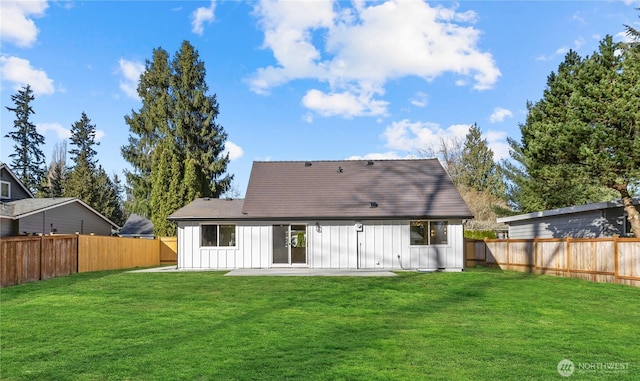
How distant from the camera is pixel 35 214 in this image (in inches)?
962

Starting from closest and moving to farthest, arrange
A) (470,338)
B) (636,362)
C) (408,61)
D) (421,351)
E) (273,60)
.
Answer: (636,362)
(421,351)
(470,338)
(408,61)
(273,60)

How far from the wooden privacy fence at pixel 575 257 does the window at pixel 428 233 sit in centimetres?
308

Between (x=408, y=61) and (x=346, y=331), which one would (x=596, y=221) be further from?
(x=346, y=331)

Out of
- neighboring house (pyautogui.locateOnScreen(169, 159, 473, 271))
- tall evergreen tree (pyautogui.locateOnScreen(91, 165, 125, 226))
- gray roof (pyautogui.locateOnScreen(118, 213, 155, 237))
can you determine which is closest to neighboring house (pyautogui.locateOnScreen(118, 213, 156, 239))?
gray roof (pyautogui.locateOnScreen(118, 213, 155, 237))

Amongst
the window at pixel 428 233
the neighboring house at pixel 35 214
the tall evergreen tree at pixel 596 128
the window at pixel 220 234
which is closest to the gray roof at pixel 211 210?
the window at pixel 220 234

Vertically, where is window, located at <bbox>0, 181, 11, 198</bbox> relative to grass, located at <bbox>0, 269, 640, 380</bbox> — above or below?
above

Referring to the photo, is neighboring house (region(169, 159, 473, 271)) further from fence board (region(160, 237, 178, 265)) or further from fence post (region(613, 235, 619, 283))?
fence post (region(613, 235, 619, 283))

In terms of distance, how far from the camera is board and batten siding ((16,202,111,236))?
24278 mm

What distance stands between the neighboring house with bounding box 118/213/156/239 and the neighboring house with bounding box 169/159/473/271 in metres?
17.6

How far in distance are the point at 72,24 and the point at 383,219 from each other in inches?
571

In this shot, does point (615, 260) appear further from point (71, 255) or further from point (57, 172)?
point (57, 172)

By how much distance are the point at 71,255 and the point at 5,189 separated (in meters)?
12.7

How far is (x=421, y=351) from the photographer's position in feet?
19.0


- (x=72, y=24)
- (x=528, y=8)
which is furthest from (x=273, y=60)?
(x=528, y=8)
